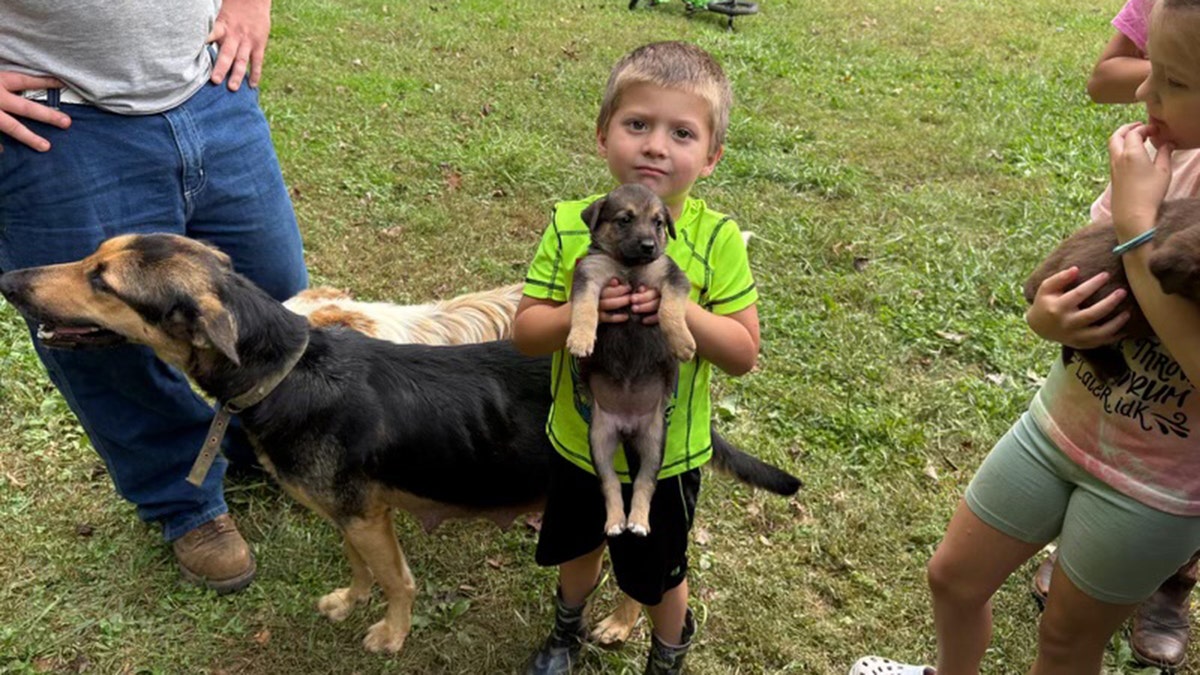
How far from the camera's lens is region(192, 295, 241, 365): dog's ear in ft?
9.84

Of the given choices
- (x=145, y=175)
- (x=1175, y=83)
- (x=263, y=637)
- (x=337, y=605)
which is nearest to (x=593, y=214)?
(x=1175, y=83)

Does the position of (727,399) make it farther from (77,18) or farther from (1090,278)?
(77,18)

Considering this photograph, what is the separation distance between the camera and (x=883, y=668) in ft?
11.6

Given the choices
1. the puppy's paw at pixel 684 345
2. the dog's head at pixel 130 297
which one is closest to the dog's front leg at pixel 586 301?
the puppy's paw at pixel 684 345

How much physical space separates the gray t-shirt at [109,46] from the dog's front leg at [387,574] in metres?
1.76

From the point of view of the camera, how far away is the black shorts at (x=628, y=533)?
2.86m

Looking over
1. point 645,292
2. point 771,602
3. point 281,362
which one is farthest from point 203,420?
point 771,602

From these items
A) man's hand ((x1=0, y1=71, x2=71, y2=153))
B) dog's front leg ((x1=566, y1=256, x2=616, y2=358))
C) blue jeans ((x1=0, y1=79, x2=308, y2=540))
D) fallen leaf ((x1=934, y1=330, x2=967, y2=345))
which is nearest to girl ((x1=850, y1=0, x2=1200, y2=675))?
dog's front leg ((x1=566, y1=256, x2=616, y2=358))

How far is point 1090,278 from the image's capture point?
2.34m

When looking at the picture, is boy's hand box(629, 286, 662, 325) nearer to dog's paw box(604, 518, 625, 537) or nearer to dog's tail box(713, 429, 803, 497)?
dog's paw box(604, 518, 625, 537)

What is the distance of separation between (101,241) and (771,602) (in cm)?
316

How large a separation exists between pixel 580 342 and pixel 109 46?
196 centimetres

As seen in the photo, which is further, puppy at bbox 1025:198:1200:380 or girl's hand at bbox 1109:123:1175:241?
girl's hand at bbox 1109:123:1175:241

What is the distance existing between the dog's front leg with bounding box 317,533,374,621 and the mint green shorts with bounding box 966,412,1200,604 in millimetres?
2519
